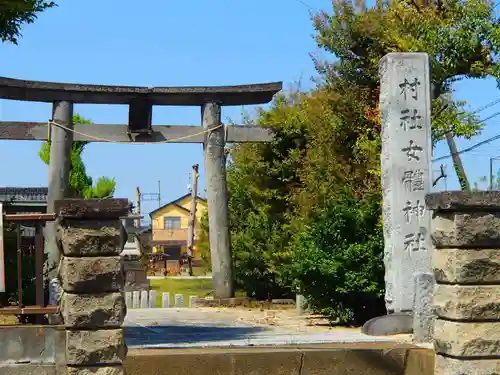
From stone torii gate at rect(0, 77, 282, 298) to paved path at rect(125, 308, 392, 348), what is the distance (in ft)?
7.58

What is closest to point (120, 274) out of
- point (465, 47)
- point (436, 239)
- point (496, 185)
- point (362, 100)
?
point (436, 239)

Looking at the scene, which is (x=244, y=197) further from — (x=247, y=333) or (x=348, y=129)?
(x=247, y=333)

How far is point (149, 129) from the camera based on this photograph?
63.1 feet

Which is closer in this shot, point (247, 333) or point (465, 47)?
point (247, 333)

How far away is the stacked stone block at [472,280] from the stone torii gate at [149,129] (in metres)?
10.8

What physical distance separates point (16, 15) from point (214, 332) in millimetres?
6014

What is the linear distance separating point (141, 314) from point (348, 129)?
660cm

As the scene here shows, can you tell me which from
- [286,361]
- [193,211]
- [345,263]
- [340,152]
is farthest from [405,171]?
[193,211]

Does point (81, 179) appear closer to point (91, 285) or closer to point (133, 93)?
point (133, 93)

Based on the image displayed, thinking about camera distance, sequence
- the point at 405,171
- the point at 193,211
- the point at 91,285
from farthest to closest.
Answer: the point at 193,211, the point at 405,171, the point at 91,285

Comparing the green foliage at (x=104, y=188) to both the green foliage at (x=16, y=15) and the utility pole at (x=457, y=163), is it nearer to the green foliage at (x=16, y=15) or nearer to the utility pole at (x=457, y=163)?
the utility pole at (x=457, y=163)

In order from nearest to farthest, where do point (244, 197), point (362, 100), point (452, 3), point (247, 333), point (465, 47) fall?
point (247, 333), point (465, 47), point (452, 3), point (362, 100), point (244, 197)

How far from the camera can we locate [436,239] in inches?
316

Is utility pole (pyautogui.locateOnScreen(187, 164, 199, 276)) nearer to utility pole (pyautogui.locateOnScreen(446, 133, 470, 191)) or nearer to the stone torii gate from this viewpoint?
utility pole (pyautogui.locateOnScreen(446, 133, 470, 191))
